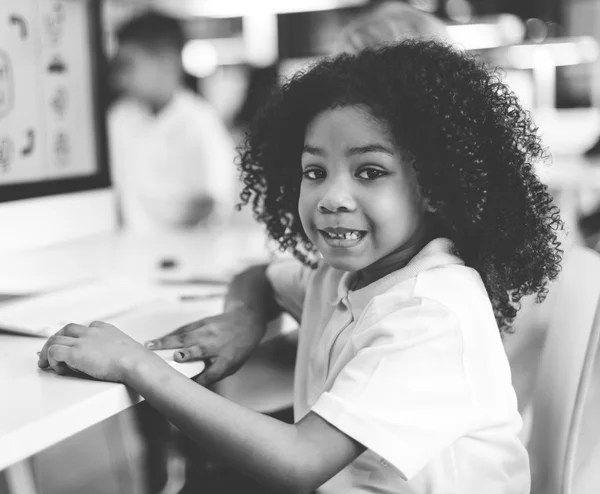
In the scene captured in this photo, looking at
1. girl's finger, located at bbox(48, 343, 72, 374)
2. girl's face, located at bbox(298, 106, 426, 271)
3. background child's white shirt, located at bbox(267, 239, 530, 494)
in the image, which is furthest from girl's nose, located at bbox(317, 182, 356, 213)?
girl's finger, located at bbox(48, 343, 72, 374)

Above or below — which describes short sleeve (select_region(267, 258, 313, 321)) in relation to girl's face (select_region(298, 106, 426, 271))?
below

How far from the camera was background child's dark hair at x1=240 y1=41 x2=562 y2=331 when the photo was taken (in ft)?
2.92

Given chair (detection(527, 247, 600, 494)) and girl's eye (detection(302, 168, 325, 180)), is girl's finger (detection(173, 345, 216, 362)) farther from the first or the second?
chair (detection(527, 247, 600, 494))

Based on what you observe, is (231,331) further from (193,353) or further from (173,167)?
(173,167)

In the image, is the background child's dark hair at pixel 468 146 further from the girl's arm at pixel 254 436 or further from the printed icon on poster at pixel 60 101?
the printed icon on poster at pixel 60 101

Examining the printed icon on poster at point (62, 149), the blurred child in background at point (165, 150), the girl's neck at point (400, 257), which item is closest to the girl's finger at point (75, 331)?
the girl's neck at point (400, 257)

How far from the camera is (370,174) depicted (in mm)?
875

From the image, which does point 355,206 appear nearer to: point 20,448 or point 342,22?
point 20,448

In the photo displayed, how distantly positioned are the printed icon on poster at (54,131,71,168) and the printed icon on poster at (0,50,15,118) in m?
0.14

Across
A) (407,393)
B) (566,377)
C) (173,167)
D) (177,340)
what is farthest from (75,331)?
(173,167)

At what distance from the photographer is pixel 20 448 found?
2.07 ft

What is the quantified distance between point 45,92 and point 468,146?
782 millimetres

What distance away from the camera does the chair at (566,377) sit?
894mm

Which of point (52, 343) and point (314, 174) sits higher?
point (314, 174)
